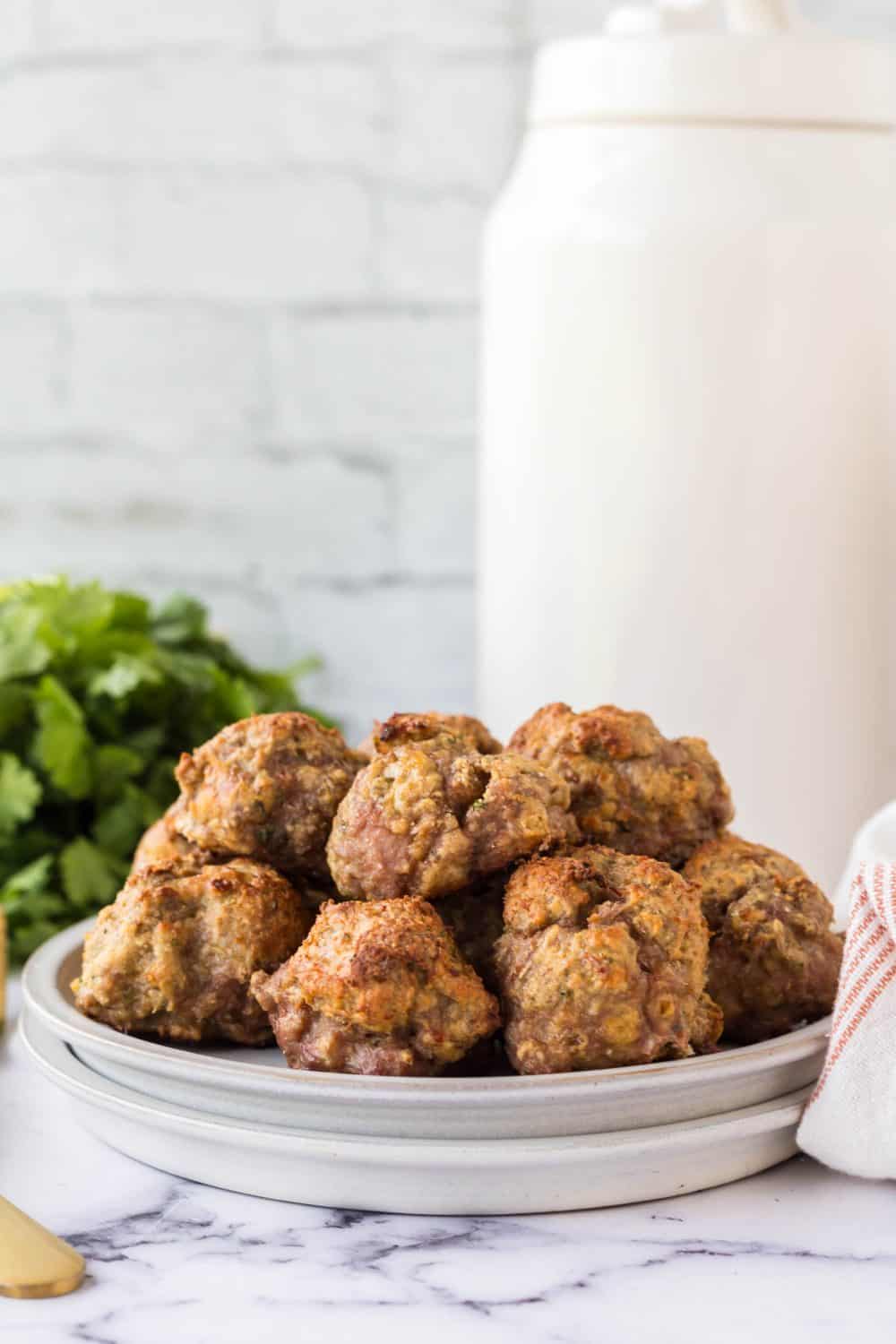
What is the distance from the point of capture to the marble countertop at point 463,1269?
811 mm

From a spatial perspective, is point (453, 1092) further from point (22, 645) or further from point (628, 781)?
point (22, 645)

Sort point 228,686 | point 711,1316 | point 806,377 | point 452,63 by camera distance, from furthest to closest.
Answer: point 452,63
point 228,686
point 806,377
point 711,1316

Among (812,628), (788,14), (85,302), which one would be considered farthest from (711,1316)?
(85,302)

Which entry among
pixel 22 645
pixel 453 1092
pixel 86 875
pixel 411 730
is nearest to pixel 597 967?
pixel 453 1092

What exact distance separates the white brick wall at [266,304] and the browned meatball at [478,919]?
1.28m

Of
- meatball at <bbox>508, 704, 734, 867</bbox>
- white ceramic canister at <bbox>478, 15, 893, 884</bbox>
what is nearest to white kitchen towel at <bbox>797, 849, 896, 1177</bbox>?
meatball at <bbox>508, 704, 734, 867</bbox>

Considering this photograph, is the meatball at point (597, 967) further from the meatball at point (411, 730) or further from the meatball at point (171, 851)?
the meatball at point (171, 851)

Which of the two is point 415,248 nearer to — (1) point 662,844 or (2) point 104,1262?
(1) point 662,844

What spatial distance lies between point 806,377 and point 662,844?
69 cm

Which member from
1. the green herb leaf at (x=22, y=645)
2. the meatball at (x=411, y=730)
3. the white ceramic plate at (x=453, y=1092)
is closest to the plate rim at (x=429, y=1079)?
the white ceramic plate at (x=453, y=1092)

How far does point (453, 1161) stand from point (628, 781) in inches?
11.1

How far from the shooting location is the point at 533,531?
5.49 feet

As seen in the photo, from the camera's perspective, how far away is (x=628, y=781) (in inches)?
41.8

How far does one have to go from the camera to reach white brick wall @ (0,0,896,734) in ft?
7.27
